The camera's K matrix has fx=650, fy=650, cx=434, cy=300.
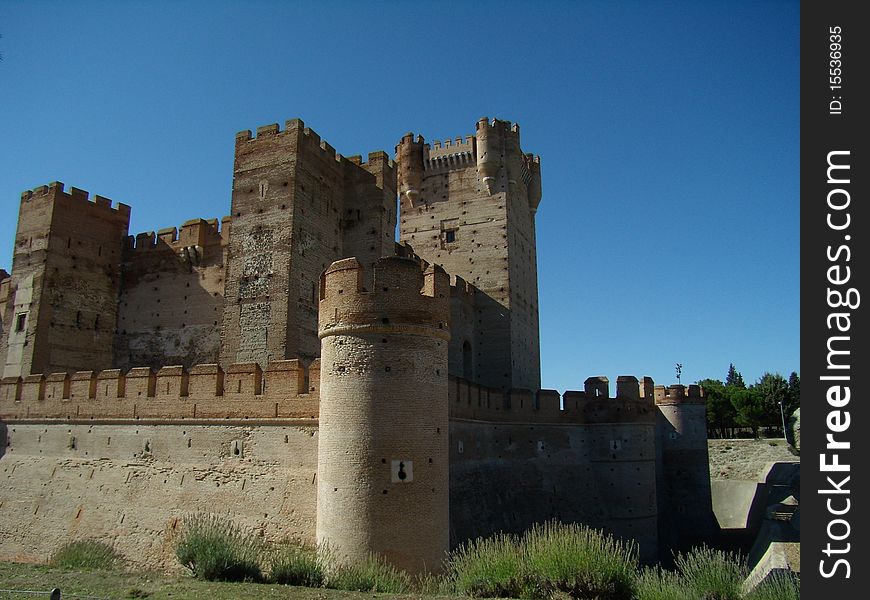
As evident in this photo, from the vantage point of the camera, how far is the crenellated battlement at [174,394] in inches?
552

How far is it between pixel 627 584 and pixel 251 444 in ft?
28.2

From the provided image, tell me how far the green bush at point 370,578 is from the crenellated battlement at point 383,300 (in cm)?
387

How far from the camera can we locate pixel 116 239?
2441cm

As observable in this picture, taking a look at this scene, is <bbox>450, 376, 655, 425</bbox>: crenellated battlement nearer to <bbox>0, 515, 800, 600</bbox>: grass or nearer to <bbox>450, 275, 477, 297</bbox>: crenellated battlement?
<bbox>450, 275, 477, 297</bbox>: crenellated battlement

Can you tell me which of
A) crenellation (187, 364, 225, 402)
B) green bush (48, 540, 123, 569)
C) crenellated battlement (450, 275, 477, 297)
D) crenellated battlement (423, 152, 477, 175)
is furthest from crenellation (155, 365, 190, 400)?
crenellated battlement (423, 152, 477, 175)

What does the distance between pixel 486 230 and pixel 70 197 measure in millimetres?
16052

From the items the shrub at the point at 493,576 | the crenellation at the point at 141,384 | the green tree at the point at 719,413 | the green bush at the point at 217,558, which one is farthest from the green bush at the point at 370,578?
the green tree at the point at 719,413

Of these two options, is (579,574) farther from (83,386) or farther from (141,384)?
(83,386)

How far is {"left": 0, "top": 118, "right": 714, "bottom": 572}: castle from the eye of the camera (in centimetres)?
1139

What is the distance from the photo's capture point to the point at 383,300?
37.7 feet
